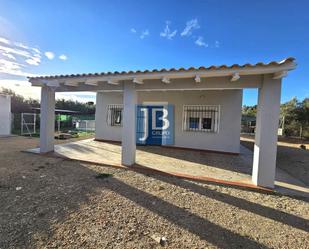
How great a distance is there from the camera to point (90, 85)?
20.0 feet

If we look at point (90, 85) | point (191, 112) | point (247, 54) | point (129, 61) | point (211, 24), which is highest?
point (211, 24)

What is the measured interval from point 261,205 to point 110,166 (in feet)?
14.2

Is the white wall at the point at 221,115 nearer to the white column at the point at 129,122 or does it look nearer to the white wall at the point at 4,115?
the white column at the point at 129,122

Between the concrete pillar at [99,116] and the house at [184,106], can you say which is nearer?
the house at [184,106]

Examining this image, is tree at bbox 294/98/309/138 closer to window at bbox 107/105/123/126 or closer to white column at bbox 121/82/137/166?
window at bbox 107/105/123/126

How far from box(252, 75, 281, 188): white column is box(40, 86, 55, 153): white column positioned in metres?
7.46

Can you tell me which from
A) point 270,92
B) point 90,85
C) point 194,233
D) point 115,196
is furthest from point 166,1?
point 194,233

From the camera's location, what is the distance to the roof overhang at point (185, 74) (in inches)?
140

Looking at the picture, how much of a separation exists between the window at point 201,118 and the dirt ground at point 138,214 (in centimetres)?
479

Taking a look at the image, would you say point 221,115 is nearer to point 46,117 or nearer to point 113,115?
point 113,115

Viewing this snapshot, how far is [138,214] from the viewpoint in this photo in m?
2.91

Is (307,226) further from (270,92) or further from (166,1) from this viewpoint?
(166,1)

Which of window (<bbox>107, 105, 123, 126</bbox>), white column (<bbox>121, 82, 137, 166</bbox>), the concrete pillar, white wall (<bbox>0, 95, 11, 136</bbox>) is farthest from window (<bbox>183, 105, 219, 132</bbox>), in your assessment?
white wall (<bbox>0, 95, 11, 136</bbox>)

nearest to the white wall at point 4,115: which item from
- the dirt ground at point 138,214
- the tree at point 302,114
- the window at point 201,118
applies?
the dirt ground at point 138,214
